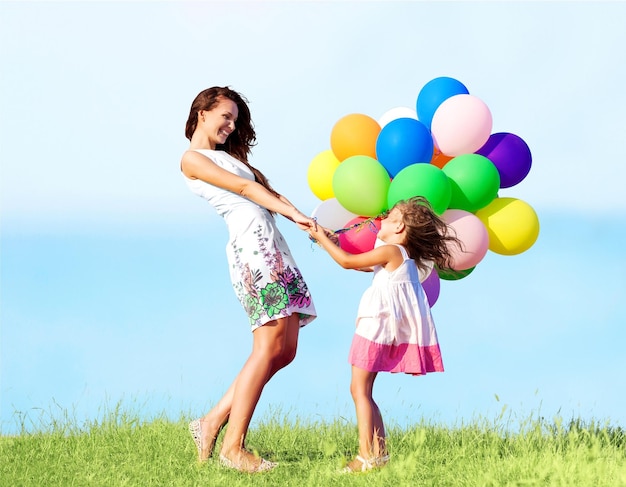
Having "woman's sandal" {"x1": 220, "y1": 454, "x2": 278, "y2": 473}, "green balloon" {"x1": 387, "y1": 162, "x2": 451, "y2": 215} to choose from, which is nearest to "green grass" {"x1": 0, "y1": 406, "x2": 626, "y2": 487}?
"woman's sandal" {"x1": 220, "y1": 454, "x2": 278, "y2": 473}

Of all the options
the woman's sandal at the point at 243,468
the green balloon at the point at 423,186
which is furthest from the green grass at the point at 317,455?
the green balloon at the point at 423,186

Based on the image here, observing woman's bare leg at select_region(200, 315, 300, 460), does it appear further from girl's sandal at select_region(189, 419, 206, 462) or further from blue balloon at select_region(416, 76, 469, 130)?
blue balloon at select_region(416, 76, 469, 130)

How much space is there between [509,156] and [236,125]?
1.78m

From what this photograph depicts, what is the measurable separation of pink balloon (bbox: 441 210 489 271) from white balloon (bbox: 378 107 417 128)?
0.95m

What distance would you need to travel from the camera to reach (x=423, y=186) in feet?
16.4

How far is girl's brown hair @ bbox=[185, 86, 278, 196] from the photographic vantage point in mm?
5156

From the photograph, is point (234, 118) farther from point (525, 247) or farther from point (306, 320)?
point (525, 247)

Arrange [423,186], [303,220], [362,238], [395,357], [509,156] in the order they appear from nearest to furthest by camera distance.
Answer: [395,357], [303,220], [423,186], [362,238], [509,156]

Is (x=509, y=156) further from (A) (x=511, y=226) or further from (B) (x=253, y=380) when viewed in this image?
(B) (x=253, y=380)

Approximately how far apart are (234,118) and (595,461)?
2.88m

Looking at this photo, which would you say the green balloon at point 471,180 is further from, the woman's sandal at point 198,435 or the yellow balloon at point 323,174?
the woman's sandal at point 198,435

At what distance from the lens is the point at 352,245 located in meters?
5.37

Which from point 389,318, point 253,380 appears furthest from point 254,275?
point 389,318

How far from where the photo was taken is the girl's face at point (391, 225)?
482 cm
